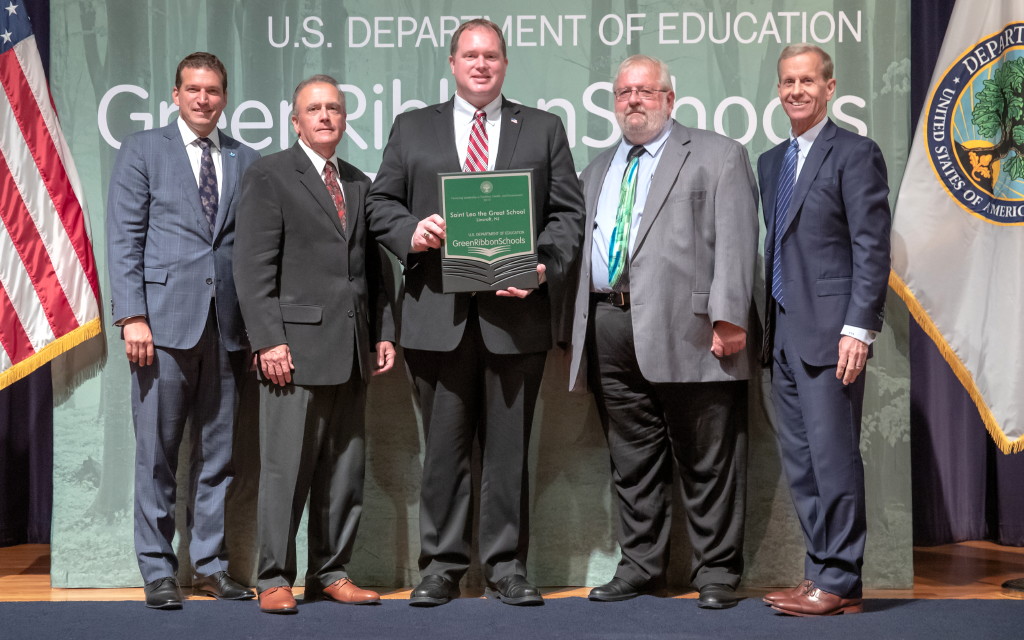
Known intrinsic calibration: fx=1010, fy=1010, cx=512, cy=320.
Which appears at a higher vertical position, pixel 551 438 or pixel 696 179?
pixel 696 179

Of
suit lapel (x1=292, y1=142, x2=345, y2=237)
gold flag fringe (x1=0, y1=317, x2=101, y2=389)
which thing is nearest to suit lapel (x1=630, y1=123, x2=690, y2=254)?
suit lapel (x1=292, y1=142, x2=345, y2=237)

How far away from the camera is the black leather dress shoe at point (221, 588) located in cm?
357

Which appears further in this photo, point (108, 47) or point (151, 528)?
point (108, 47)

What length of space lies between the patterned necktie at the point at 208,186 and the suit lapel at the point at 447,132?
837 mm

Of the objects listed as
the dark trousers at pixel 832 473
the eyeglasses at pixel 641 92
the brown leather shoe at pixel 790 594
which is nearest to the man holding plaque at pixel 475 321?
the eyeglasses at pixel 641 92

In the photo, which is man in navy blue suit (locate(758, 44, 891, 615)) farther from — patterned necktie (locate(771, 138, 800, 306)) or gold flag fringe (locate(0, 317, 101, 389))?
gold flag fringe (locate(0, 317, 101, 389))

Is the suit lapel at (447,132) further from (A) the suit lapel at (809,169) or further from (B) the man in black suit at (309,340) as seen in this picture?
(A) the suit lapel at (809,169)

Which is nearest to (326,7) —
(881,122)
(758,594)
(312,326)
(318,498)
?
(312,326)

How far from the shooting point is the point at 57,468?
3.90m

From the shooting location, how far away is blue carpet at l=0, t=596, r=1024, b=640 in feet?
10.2

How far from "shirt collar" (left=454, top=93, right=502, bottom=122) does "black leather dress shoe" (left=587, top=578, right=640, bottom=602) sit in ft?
5.49

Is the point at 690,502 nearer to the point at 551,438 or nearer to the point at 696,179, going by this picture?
the point at 551,438

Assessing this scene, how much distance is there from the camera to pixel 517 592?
3432mm

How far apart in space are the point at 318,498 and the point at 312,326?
0.61 metres
